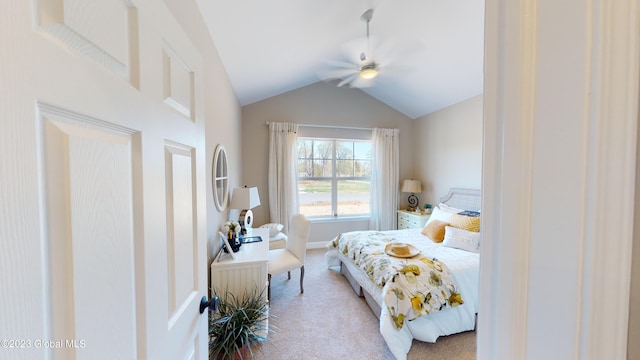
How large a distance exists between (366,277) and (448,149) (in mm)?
2730

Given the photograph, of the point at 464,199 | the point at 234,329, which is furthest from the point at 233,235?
the point at 464,199

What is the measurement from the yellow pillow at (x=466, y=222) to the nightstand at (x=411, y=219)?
40.2 inches

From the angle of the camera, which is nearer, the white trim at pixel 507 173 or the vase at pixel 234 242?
the white trim at pixel 507 173

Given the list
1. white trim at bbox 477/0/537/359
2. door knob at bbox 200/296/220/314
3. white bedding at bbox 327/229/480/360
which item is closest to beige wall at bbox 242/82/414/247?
white bedding at bbox 327/229/480/360

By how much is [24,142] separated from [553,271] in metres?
0.78

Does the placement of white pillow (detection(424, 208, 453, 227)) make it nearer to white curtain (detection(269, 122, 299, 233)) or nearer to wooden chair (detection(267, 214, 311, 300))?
wooden chair (detection(267, 214, 311, 300))

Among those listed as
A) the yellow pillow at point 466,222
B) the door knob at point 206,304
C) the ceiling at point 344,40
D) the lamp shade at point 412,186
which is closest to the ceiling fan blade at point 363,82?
the ceiling at point 344,40

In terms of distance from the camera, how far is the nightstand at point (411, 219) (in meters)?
3.88

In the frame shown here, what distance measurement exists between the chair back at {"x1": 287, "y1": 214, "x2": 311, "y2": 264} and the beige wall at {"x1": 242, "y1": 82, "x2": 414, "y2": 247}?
138cm

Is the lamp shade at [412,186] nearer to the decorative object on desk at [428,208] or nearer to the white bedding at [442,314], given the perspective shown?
the decorative object on desk at [428,208]

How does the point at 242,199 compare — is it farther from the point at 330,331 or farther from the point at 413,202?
the point at 413,202

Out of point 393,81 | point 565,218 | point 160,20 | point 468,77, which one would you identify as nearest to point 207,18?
point 160,20

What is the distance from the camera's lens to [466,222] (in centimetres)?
268

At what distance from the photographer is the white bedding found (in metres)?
1.72
